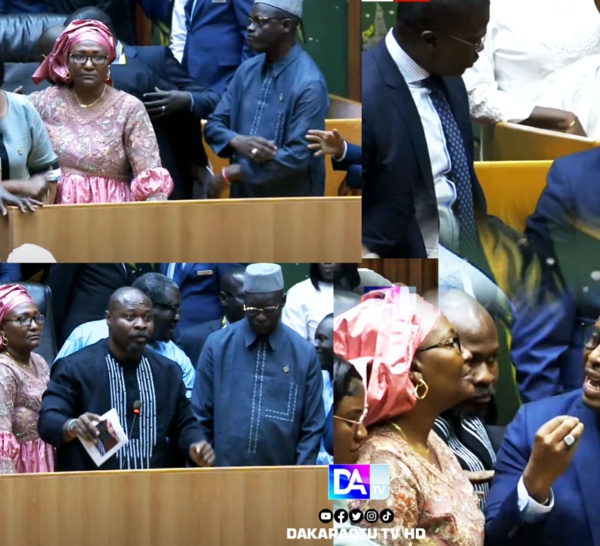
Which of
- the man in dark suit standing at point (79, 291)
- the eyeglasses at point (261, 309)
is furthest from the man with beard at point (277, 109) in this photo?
the man in dark suit standing at point (79, 291)

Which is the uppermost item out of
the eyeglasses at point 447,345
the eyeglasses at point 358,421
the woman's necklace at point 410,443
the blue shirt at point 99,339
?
the eyeglasses at point 447,345

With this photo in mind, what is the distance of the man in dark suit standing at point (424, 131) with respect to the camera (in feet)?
24.8

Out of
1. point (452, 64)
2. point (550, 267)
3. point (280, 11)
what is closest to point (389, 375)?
point (550, 267)

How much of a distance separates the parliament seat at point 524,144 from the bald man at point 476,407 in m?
0.57

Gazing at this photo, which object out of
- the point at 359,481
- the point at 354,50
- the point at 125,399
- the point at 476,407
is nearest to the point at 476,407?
the point at 476,407

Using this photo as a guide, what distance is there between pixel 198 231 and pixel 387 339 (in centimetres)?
112

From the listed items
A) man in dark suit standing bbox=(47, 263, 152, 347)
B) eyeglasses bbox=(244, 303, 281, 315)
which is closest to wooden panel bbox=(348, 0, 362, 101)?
eyeglasses bbox=(244, 303, 281, 315)

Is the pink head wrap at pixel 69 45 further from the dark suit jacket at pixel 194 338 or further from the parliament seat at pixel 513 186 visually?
the parliament seat at pixel 513 186

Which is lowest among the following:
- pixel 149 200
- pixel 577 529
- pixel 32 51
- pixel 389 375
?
pixel 577 529

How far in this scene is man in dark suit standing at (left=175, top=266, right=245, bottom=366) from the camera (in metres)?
8.24

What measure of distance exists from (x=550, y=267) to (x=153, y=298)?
1.72m

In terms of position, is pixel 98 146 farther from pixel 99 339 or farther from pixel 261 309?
pixel 261 309

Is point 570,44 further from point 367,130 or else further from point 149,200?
point 149,200

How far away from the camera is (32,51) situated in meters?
8.47
